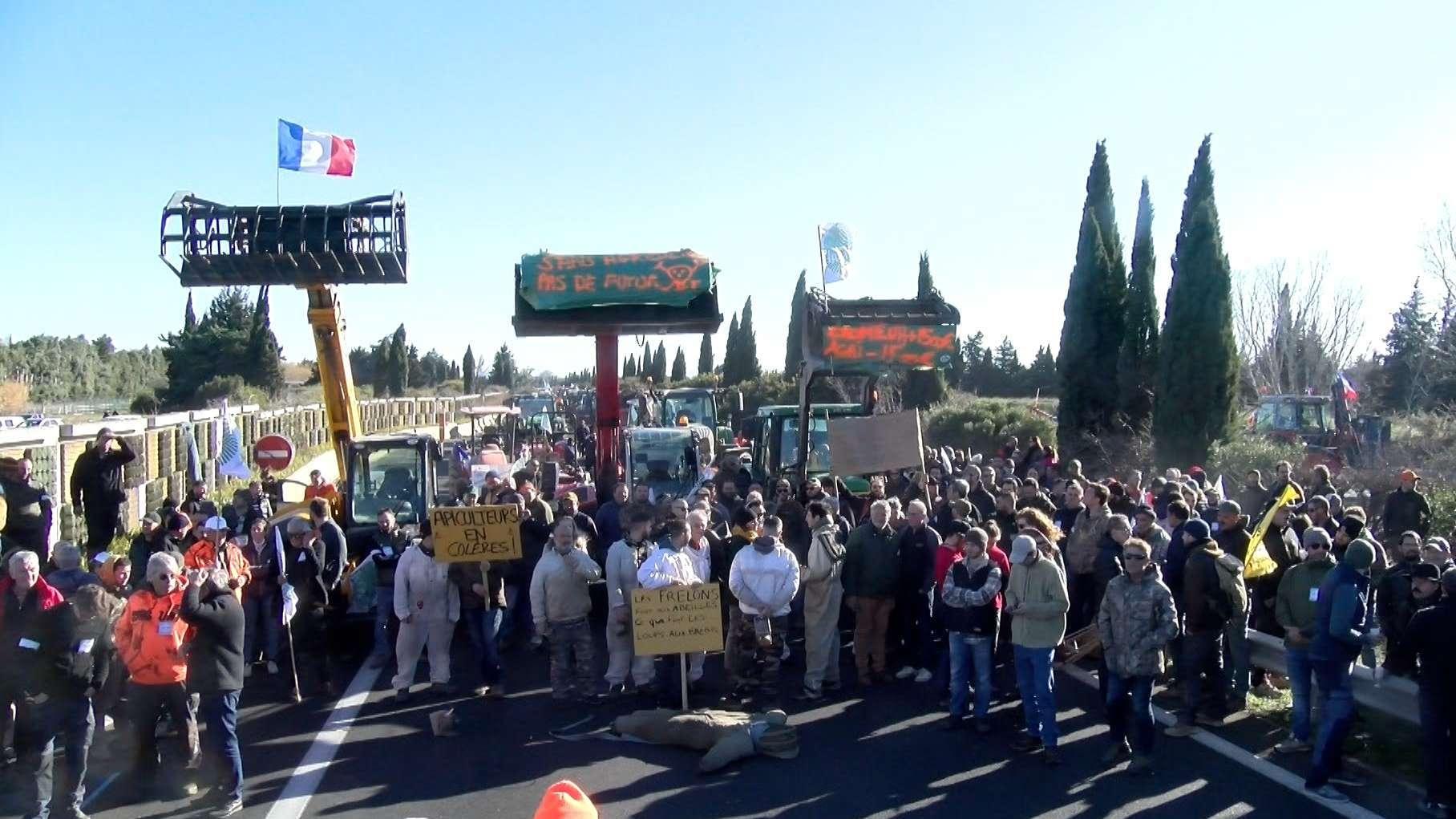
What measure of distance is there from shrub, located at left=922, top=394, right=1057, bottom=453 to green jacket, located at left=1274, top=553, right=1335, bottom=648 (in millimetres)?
20258

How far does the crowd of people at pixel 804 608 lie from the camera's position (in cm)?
734

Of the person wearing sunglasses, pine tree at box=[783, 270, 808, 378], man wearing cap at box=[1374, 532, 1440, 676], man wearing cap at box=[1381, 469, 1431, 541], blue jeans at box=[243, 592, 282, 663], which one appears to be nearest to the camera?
the person wearing sunglasses

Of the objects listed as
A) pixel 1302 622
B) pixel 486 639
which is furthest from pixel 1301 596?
pixel 486 639

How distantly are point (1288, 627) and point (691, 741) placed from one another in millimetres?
4584

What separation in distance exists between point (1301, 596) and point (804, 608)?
4296mm

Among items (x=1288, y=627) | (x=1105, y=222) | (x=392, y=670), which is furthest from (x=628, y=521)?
(x=1105, y=222)

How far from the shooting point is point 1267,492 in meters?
14.2

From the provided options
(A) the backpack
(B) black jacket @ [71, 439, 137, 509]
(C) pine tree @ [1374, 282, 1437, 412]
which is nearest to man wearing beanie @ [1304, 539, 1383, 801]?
(A) the backpack

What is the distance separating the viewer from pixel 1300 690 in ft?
27.1

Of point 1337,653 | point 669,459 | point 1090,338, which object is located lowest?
point 1337,653

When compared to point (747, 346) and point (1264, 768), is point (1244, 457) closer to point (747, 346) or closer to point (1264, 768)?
point (1264, 768)

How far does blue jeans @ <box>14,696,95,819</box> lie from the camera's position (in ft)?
22.8

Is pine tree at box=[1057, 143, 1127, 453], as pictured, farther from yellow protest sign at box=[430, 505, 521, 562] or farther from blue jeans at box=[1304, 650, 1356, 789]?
blue jeans at box=[1304, 650, 1356, 789]

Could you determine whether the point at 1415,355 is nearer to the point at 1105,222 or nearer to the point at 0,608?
the point at 1105,222
